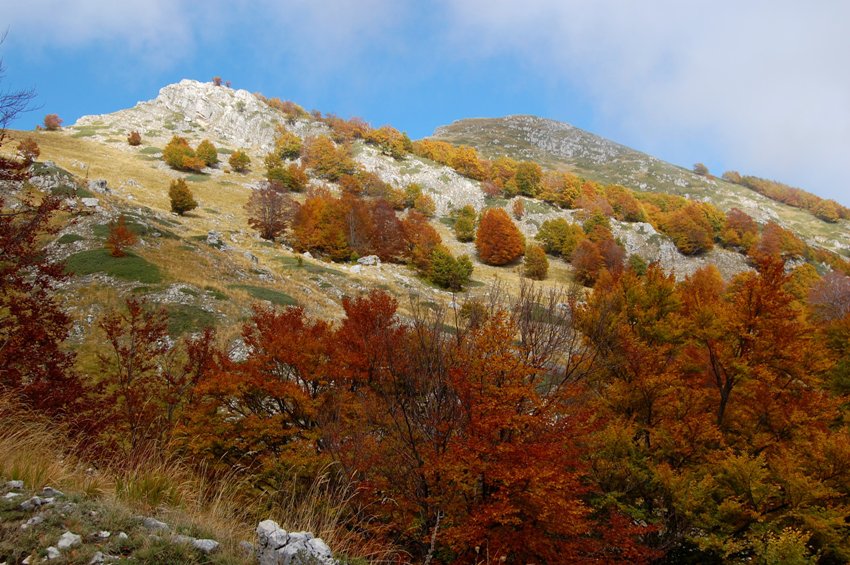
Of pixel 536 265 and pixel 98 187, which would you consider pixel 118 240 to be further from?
pixel 536 265

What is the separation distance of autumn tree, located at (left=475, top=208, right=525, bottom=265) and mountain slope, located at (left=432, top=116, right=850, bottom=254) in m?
83.5

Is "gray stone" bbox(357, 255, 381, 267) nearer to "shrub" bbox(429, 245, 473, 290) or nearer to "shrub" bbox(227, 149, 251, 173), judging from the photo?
"shrub" bbox(429, 245, 473, 290)

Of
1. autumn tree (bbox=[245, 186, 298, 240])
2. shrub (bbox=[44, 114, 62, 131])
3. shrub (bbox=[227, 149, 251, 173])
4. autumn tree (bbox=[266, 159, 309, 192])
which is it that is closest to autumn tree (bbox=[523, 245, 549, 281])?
autumn tree (bbox=[245, 186, 298, 240])

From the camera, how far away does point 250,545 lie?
4.32 metres

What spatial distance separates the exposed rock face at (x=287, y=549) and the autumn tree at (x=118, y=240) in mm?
34356

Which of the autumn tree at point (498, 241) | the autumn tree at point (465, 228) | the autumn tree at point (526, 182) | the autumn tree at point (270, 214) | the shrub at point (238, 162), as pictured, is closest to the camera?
the autumn tree at point (270, 214)

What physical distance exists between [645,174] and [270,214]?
14573cm

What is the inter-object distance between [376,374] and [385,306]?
4315 mm

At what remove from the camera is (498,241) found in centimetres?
6831

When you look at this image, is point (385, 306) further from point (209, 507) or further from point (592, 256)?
point (592, 256)

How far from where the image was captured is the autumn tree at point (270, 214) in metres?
57.9

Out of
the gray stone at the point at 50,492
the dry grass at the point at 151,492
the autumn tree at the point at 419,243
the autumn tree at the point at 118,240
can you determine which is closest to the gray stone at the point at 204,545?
the dry grass at the point at 151,492

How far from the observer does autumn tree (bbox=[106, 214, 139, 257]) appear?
31.4 meters

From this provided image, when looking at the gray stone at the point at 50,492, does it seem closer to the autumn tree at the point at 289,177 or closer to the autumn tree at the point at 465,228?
the autumn tree at the point at 465,228
